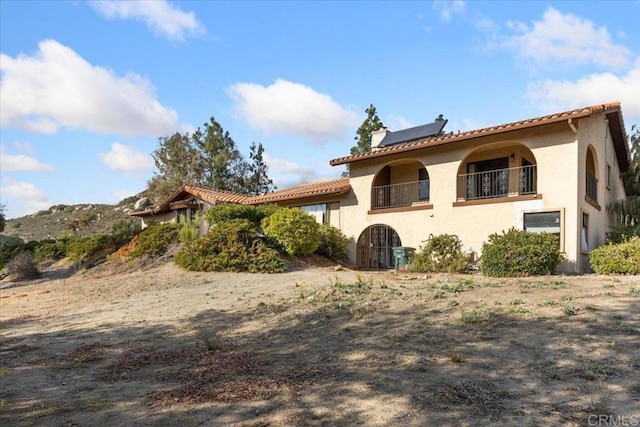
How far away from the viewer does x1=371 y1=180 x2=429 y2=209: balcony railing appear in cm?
1933

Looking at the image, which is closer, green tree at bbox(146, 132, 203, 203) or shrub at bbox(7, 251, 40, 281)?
shrub at bbox(7, 251, 40, 281)

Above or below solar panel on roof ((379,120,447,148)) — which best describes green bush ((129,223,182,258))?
below

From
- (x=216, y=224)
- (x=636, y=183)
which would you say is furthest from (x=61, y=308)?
(x=636, y=183)

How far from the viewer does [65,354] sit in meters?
6.77

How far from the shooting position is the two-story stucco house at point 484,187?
14086 mm

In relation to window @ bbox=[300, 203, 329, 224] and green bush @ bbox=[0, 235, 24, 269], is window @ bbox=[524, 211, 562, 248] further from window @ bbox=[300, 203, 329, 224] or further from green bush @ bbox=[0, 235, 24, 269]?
green bush @ bbox=[0, 235, 24, 269]

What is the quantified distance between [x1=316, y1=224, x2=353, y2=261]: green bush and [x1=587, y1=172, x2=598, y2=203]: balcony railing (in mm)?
9257

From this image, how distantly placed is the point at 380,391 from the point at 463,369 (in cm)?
114

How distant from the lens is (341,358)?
Result: 18.5 feet

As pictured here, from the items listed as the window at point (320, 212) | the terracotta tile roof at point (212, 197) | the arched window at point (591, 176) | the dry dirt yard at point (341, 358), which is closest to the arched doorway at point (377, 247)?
the window at point (320, 212)

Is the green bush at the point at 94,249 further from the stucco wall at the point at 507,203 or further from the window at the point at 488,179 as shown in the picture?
the window at the point at 488,179

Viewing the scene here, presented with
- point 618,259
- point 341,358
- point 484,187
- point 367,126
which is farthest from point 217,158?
point 341,358

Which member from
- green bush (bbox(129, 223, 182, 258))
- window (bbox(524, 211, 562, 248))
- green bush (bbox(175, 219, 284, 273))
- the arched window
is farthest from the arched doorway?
green bush (bbox(129, 223, 182, 258))

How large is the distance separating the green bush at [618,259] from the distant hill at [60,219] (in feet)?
138
